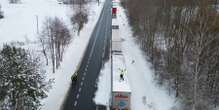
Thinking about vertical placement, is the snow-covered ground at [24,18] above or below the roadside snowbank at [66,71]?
above

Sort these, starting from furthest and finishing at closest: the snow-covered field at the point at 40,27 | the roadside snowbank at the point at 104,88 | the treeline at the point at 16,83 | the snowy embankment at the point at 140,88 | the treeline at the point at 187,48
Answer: the snow-covered field at the point at 40,27
the roadside snowbank at the point at 104,88
the snowy embankment at the point at 140,88
the treeline at the point at 187,48
the treeline at the point at 16,83

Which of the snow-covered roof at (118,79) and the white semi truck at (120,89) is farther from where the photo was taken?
the snow-covered roof at (118,79)

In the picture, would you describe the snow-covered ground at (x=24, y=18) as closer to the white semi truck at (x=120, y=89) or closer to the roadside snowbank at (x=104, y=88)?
the roadside snowbank at (x=104, y=88)

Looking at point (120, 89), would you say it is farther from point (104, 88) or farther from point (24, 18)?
point (24, 18)

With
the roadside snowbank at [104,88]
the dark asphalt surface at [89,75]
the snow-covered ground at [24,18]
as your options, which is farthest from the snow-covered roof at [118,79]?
the snow-covered ground at [24,18]

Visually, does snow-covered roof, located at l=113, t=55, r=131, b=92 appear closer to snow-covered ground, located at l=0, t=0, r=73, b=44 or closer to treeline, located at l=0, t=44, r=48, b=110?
treeline, located at l=0, t=44, r=48, b=110

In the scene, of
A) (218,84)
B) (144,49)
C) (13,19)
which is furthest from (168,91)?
(13,19)

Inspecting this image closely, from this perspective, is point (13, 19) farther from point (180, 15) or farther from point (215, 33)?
point (215, 33)
